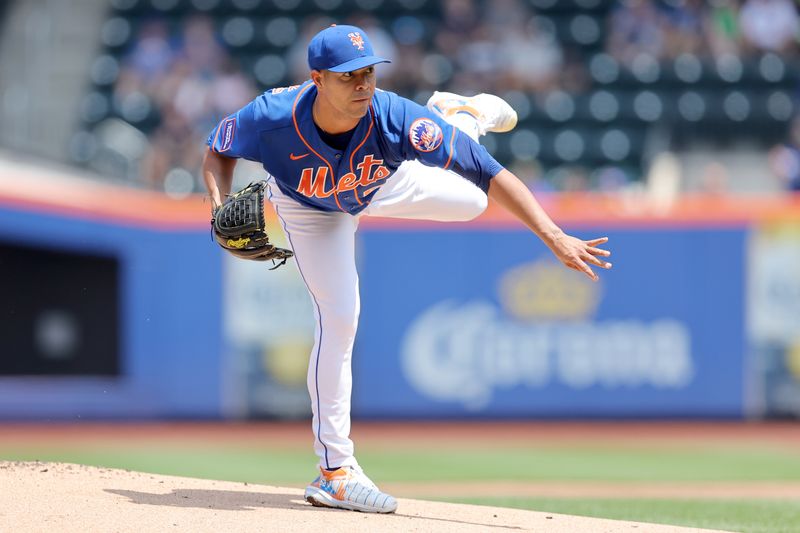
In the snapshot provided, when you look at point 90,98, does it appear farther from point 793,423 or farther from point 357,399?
point 793,423

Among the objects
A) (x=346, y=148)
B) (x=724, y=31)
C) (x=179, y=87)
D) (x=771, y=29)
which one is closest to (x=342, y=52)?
(x=346, y=148)

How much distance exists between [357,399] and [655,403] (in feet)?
7.84

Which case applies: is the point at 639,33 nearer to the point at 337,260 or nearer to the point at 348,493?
the point at 337,260

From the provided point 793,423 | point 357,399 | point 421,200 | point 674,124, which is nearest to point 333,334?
point 421,200

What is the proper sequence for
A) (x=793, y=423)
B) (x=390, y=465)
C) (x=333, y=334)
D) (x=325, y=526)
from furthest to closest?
1. (x=793, y=423)
2. (x=390, y=465)
3. (x=333, y=334)
4. (x=325, y=526)

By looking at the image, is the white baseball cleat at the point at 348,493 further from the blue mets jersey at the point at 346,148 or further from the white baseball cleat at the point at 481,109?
the white baseball cleat at the point at 481,109

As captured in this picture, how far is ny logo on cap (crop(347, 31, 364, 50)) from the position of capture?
384 centimetres

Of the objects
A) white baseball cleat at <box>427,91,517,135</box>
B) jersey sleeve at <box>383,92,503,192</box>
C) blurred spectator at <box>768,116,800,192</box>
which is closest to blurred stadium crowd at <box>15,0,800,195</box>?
blurred spectator at <box>768,116,800,192</box>

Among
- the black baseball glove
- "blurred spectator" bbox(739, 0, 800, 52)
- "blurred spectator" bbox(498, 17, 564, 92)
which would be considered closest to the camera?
the black baseball glove

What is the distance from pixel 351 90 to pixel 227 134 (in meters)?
0.56

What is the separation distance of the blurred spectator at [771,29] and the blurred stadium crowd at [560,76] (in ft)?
0.04

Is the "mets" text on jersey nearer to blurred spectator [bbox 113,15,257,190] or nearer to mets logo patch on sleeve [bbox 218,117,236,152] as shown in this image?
mets logo patch on sleeve [bbox 218,117,236,152]

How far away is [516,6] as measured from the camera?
12.6m

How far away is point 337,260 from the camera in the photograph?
438cm
